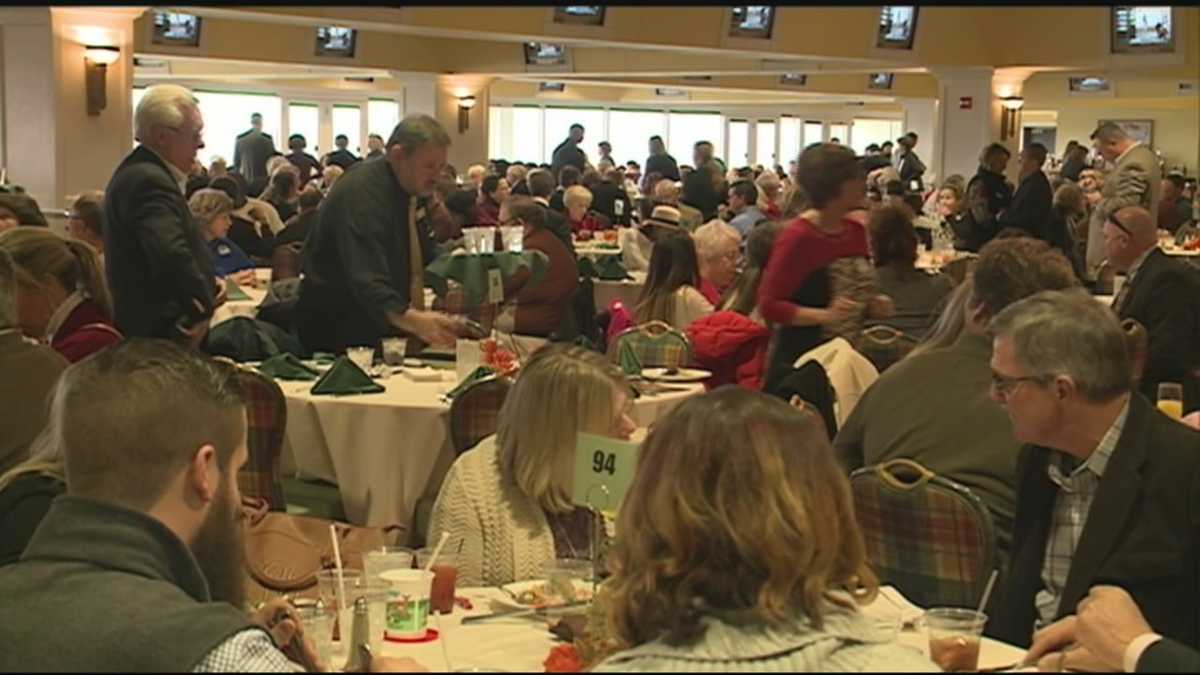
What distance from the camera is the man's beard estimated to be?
2.40m

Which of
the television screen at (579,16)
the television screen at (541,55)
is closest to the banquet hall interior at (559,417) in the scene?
the television screen at (579,16)

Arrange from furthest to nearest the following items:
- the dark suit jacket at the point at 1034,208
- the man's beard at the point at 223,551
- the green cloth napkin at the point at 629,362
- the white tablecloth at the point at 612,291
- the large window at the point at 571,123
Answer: the large window at the point at 571,123 → the dark suit jacket at the point at 1034,208 → the white tablecloth at the point at 612,291 → the green cloth napkin at the point at 629,362 → the man's beard at the point at 223,551

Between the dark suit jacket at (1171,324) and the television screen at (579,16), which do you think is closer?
the dark suit jacket at (1171,324)

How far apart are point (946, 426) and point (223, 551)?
6.24 ft

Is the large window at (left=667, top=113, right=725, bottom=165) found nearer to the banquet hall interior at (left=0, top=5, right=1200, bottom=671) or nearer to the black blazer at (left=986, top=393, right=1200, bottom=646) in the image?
the banquet hall interior at (left=0, top=5, right=1200, bottom=671)

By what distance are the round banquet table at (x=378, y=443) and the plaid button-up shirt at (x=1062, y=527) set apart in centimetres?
230

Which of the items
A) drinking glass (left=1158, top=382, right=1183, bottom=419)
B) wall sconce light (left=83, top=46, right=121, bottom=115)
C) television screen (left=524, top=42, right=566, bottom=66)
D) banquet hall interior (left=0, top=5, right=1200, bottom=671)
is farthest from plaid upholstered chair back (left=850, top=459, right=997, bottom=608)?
television screen (left=524, top=42, right=566, bottom=66)

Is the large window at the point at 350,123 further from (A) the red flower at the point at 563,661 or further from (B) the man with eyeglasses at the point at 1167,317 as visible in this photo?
(A) the red flower at the point at 563,661

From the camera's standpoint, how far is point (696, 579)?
6.35ft

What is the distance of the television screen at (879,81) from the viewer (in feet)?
79.3

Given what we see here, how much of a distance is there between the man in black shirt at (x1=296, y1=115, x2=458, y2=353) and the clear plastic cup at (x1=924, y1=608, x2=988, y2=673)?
3.52 meters

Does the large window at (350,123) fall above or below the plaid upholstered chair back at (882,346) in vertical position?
above

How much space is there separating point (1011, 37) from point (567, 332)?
10.5 meters

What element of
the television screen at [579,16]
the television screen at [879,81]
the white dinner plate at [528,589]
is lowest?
the white dinner plate at [528,589]
